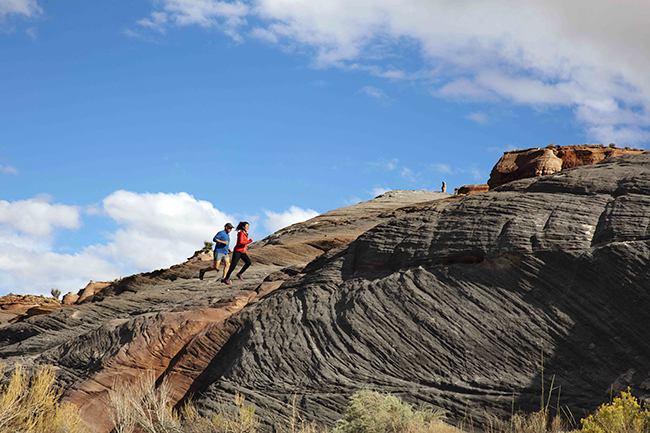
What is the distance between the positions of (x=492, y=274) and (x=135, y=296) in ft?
42.8

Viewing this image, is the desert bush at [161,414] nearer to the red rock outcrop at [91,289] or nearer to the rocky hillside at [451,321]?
the rocky hillside at [451,321]

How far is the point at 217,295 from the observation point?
620 inches

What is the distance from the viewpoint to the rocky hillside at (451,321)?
30.3 ft

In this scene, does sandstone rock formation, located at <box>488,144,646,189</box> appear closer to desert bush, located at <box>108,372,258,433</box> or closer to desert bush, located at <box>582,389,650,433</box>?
desert bush, located at <box>582,389,650,433</box>

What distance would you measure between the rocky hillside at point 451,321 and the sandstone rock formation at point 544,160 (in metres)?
25.7

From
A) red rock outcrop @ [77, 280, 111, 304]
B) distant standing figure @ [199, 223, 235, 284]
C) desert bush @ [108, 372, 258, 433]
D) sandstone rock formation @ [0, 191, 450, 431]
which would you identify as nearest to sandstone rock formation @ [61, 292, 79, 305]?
red rock outcrop @ [77, 280, 111, 304]

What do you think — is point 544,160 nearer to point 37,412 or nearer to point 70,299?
point 70,299

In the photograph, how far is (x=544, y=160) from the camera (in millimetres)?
36625

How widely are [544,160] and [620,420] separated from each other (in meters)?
32.3

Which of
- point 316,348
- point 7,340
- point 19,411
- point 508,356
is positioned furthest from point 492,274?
point 7,340

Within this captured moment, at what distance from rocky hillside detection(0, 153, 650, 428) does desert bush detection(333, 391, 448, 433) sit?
1.64ft

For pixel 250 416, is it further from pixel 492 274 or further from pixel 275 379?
pixel 492 274

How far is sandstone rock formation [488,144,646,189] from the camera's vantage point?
3634cm

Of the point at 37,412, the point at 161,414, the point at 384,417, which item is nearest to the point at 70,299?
the point at 37,412
